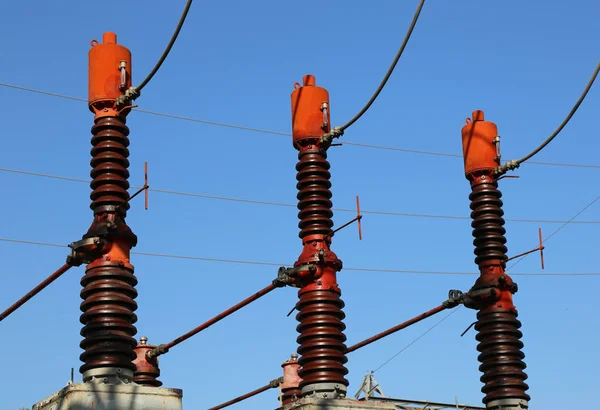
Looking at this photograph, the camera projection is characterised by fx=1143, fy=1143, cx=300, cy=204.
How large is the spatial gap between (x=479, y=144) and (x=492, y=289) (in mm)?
2948

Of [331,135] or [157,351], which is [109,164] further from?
[157,351]

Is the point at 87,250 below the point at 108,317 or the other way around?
the other way around

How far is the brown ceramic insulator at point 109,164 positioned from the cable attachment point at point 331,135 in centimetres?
357

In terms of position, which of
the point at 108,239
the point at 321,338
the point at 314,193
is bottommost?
the point at 321,338

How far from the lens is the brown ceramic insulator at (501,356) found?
18438mm

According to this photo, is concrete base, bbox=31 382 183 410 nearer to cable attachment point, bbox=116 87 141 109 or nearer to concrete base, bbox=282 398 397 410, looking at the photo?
concrete base, bbox=282 398 397 410

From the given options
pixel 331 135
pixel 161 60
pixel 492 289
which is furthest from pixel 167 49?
pixel 492 289

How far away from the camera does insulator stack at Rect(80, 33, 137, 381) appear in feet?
46.6

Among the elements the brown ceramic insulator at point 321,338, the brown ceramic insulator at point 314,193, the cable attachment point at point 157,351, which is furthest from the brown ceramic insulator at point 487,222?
the cable attachment point at point 157,351

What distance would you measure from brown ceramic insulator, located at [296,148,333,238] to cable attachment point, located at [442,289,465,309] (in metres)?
2.53

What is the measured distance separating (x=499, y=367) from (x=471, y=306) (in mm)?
1138

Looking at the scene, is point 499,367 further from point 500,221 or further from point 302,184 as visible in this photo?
point 302,184

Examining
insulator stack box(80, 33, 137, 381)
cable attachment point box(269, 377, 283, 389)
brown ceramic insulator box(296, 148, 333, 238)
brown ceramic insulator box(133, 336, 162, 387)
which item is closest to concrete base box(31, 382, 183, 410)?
insulator stack box(80, 33, 137, 381)

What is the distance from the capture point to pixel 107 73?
16.0 meters
